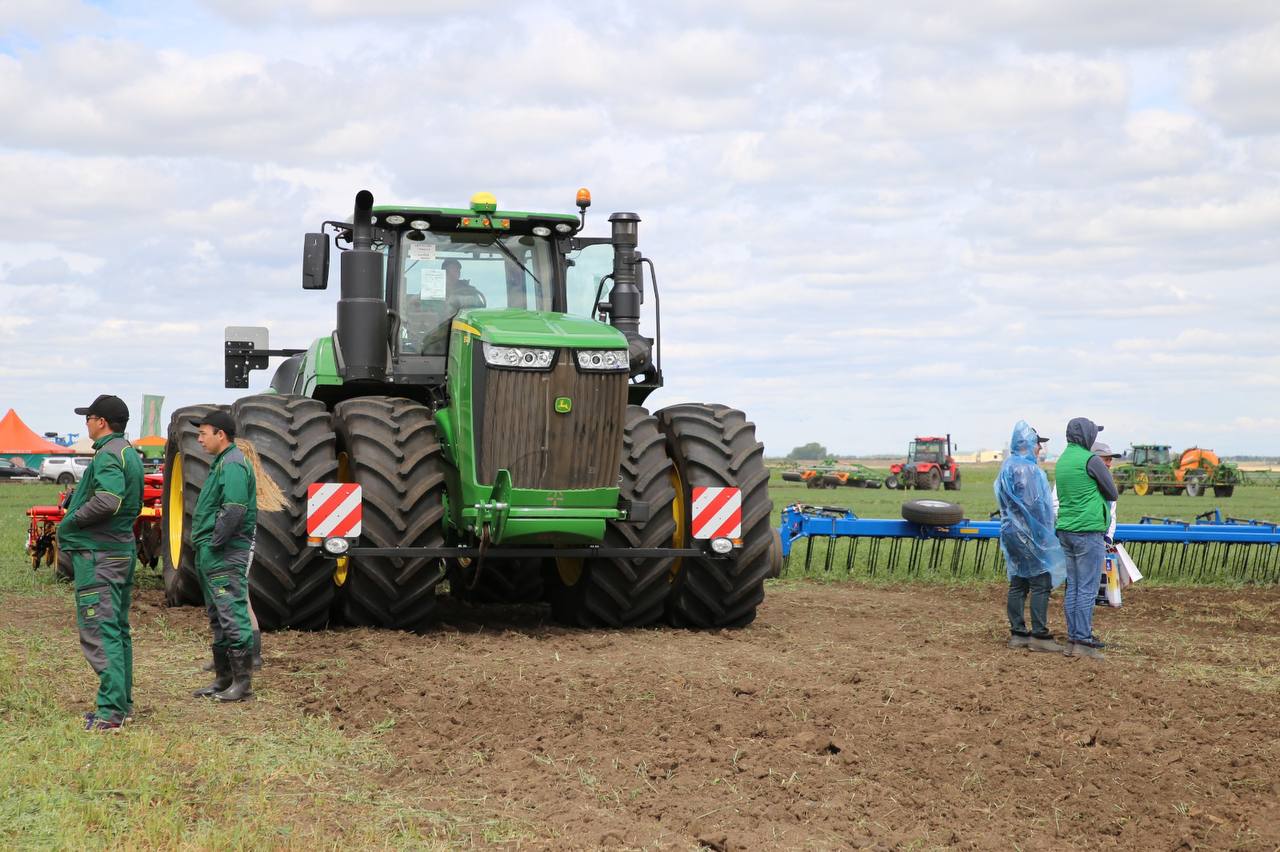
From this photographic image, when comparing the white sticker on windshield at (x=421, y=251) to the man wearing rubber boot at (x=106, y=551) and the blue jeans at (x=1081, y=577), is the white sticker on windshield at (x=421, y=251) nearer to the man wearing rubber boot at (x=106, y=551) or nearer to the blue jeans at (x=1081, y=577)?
the man wearing rubber boot at (x=106, y=551)

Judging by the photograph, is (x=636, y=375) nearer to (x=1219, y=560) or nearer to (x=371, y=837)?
(x=371, y=837)

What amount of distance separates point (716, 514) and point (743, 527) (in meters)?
0.31

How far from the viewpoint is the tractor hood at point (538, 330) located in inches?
363

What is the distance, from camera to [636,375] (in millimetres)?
11148

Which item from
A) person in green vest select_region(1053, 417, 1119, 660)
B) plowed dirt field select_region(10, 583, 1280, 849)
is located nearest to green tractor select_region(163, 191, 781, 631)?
plowed dirt field select_region(10, 583, 1280, 849)

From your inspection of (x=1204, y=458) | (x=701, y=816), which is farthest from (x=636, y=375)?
(x=1204, y=458)

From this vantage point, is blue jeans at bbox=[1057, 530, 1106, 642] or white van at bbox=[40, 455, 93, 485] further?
white van at bbox=[40, 455, 93, 485]

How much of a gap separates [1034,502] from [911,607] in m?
2.94

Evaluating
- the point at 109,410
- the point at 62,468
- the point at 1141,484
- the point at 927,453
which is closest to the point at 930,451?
the point at 927,453

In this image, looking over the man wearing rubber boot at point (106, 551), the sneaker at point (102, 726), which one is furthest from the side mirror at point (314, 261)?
the sneaker at point (102, 726)

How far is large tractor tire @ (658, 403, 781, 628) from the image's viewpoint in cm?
1022

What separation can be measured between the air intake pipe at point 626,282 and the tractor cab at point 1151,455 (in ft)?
152

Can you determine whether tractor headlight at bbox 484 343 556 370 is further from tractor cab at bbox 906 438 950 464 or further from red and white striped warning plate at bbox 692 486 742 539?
tractor cab at bbox 906 438 950 464

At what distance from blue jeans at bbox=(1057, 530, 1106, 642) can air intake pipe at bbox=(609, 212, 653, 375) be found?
11.3ft
